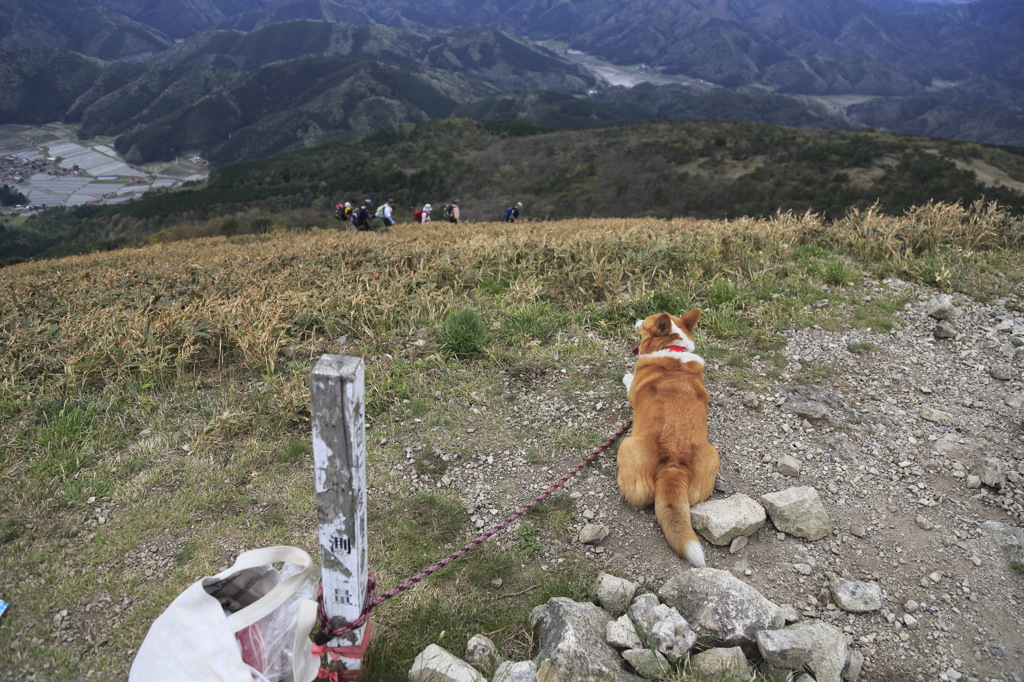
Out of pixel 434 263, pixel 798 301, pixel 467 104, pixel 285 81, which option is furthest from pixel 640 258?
pixel 285 81

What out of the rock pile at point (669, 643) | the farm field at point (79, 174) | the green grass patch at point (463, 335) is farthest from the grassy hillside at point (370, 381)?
the farm field at point (79, 174)

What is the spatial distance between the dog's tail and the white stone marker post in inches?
76.1

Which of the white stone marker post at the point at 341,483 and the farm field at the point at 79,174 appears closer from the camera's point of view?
the white stone marker post at the point at 341,483

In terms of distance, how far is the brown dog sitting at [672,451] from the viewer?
130 inches

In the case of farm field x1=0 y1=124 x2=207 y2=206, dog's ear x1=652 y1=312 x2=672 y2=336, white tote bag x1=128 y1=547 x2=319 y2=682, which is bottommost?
farm field x1=0 y1=124 x2=207 y2=206

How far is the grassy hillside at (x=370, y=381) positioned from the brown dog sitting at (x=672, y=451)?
625 mm

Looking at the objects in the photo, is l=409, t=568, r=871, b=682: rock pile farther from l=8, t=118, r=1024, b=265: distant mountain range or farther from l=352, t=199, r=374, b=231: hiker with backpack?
l=8, t=118, r=1024, b=265: distant mountain range

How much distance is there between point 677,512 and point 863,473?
1856 millimetres

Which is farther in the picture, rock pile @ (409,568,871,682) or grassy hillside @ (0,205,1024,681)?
grassy hillside @ (0,205,1024,681)

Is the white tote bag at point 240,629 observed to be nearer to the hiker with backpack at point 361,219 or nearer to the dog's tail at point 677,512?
the dog's tail at point 677,512

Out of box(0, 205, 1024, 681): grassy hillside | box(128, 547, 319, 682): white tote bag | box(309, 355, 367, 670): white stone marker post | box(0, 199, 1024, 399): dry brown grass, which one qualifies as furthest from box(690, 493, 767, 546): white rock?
box(0, 199, 1024, 399): dry brown grass

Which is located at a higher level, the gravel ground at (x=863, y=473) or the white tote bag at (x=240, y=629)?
the white tote bag at (x=240, y=629)

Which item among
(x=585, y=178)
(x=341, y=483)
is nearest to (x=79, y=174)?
(x=585, y=178)

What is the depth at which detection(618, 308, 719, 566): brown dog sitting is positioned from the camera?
331 cm
